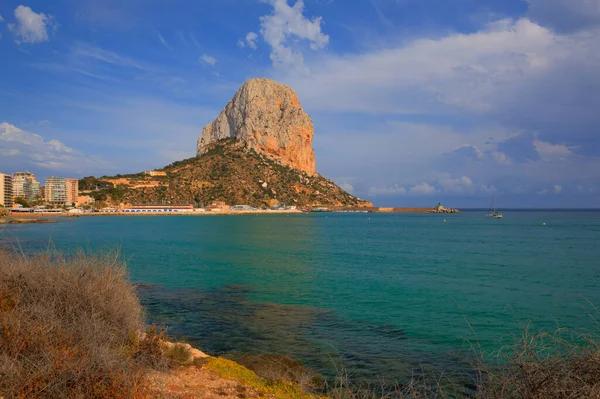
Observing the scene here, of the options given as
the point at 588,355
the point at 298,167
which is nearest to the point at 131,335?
the point at 588,355

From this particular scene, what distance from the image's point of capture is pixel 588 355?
14.9 feet

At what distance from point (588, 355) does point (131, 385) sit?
5.31 metres

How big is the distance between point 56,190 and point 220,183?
6027 centimetres

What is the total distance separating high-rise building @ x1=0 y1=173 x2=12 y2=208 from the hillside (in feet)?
74.7

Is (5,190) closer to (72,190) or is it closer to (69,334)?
(72,190)

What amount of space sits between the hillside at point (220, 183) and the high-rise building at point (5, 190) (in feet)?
74.7

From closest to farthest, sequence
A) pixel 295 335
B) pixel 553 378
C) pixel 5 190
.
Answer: pixel 553 378 → pixel 295 335 → pixel 5 190

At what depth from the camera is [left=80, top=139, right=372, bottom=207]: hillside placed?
134 metres

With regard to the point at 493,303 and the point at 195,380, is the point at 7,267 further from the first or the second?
the point at 493,303

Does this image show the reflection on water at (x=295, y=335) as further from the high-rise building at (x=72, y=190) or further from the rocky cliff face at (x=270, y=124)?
the high-rise building at (x=72, y=190)

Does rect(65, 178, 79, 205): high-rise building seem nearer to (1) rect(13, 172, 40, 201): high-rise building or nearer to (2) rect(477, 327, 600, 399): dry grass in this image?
(1) rect(13, 172, 40, 201): high-rise building

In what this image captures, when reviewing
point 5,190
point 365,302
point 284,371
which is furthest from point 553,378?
point 5,190

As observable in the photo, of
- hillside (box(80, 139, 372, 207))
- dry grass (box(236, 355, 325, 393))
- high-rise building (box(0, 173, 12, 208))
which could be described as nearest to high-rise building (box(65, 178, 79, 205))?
hillside (box(80, 139, 372, 207))

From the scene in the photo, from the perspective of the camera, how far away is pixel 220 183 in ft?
457
